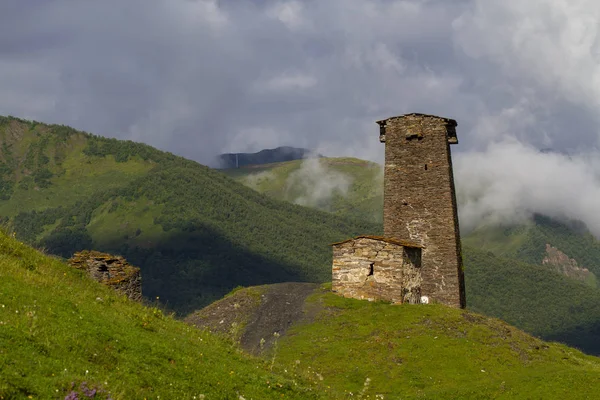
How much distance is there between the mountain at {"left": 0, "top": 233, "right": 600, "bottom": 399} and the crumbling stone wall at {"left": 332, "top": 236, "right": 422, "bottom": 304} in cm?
111

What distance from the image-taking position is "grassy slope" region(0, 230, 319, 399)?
1130 centimetres

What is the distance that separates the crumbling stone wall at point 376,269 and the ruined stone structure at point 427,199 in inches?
270

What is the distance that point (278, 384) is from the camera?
15.7m

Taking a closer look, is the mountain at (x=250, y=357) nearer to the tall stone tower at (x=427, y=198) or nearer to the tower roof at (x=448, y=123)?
the tall stone tower at (x=427, y=198)

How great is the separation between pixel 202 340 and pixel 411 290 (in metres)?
22.7

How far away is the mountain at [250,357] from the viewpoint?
12.1m

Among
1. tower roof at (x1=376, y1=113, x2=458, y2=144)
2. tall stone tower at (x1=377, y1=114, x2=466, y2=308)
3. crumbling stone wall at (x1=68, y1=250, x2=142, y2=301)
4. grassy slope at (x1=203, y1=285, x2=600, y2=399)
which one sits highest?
tower roof at (x1=376, y1=113, x2=458, y2=144)

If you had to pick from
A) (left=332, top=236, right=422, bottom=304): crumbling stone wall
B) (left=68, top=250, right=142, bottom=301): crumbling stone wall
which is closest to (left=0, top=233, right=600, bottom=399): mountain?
(left=332, top=236, right=422, bottom=304): crumbling stone wall

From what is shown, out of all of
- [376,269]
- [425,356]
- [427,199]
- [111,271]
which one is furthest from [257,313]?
[427,199]

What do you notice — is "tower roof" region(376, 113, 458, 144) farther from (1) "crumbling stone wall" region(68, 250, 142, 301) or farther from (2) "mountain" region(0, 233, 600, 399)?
(1) "crumbling stone wall" region(68, 250, 142, 301)

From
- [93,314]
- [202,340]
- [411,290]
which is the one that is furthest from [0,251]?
[411,290]

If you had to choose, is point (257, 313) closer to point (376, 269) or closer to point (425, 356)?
point (376, 269)

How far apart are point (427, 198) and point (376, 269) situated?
1079cm

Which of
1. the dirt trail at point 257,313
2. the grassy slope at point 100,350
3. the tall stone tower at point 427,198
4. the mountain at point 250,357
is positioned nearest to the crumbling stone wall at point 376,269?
the mountain at point 250,357
